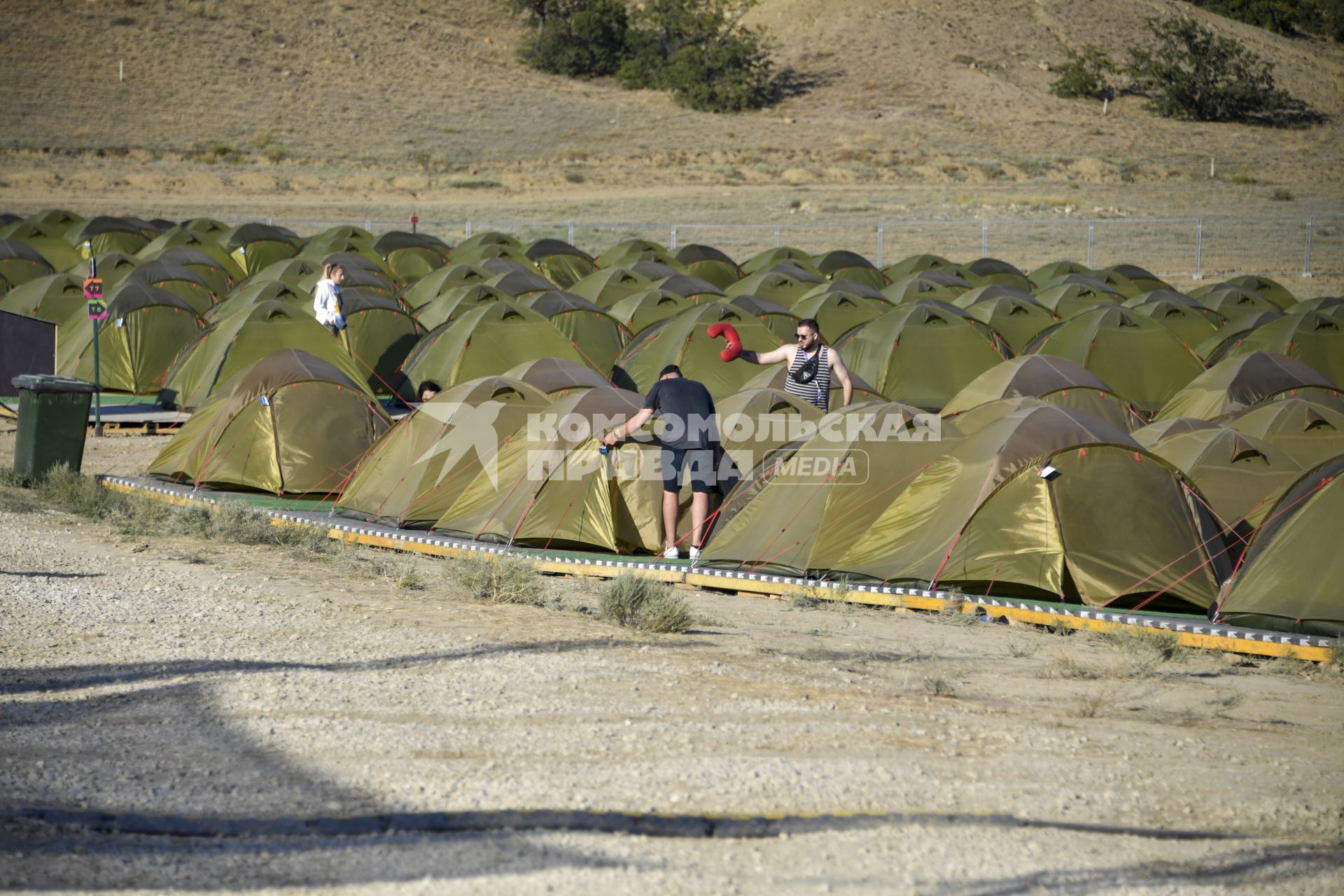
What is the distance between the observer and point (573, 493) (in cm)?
1223

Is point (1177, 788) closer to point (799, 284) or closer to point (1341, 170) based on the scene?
point (799, 284)

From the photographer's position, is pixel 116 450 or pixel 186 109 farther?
pixel 186 109

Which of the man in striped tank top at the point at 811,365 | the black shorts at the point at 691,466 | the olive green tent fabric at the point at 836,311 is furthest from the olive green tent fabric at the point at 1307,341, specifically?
the black shorts at the point at 691,466

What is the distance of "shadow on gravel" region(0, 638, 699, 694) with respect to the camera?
7.55 m

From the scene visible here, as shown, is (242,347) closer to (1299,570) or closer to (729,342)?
(729,342)

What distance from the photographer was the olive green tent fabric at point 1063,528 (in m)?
10.5

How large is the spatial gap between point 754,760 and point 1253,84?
6935 centimetres

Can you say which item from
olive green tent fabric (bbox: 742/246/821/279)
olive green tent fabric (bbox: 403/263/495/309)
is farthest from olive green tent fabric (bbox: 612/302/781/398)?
olive green tent fabric (bbox: 742/246/821/279)

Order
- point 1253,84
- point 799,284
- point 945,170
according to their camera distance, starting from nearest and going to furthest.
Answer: point 799,284
point 945,170
point 1253,84

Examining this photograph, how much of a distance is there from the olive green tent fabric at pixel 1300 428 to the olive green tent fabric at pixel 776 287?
39.8ft

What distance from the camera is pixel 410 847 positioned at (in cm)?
547

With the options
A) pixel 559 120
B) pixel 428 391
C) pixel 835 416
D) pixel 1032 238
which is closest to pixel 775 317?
pixel 428 391

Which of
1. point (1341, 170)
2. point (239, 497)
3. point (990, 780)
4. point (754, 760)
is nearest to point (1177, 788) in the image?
point (990, 780)

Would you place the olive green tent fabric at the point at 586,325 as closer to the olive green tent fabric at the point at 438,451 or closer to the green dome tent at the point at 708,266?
the olive green tent fabric at the point at 438,451
